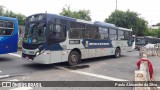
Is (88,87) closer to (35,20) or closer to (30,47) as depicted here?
(30,47)

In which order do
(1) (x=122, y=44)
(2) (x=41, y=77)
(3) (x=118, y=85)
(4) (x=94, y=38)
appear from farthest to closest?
1. (1) (x=122, y=44)
2. (4) (x=94, y=38)
3. (2) (x=41, y=77)
4. (3) (x=118, y=85)

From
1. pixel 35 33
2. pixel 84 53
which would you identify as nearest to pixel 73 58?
pixel 84 53

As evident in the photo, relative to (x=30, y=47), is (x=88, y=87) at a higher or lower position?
lower

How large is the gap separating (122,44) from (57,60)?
905 centimetres

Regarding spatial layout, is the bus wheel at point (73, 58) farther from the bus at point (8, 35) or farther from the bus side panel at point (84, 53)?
the bus at point (8, 35)

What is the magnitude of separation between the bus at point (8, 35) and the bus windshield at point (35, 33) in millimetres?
2077

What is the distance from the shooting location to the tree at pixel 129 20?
3894 cm

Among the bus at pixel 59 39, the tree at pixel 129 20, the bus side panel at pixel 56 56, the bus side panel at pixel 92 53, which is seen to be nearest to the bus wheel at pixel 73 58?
the bus at pixel 59 39

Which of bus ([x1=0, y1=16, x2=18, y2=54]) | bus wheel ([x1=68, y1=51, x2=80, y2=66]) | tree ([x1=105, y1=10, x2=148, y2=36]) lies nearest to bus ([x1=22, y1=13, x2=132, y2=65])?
bus wheel ([x1=68, y1=51, x2=80, y2=66])

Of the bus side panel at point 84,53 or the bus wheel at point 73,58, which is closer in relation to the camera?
the bus wheel at point 73,58

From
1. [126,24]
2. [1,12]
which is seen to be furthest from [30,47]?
[1,12]

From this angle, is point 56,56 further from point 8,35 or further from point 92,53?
point 8,35

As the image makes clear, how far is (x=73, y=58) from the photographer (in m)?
11.3

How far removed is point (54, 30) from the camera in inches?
395
